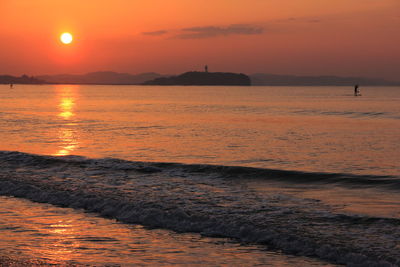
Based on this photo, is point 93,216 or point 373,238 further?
point 93,216

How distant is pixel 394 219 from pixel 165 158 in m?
17.8

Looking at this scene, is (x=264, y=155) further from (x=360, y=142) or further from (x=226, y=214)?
(x=226, y=214)

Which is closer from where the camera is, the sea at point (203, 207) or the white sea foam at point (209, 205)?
the sea at point (203, 207)

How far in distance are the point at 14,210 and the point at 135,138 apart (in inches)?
1041

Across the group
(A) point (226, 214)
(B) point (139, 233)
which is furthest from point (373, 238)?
(B) point (139, 233)

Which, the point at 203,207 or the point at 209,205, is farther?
the point at 209,205

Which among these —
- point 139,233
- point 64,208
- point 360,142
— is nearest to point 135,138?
point 360,142

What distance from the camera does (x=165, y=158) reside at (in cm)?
3103

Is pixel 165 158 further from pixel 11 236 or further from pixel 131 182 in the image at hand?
pixel 11 236

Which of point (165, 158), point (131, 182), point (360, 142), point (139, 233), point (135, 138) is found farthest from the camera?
point (135, 138)

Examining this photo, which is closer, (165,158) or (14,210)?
(14,210)

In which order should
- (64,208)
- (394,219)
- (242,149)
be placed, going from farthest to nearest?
(242,149), (64,208), (394,219)

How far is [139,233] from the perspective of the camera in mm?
14141

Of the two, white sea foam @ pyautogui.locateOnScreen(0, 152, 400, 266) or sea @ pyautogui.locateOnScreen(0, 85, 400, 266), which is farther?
white sea foam @ pyautogui.locateOnScreen(0, 152, 400, 266)
